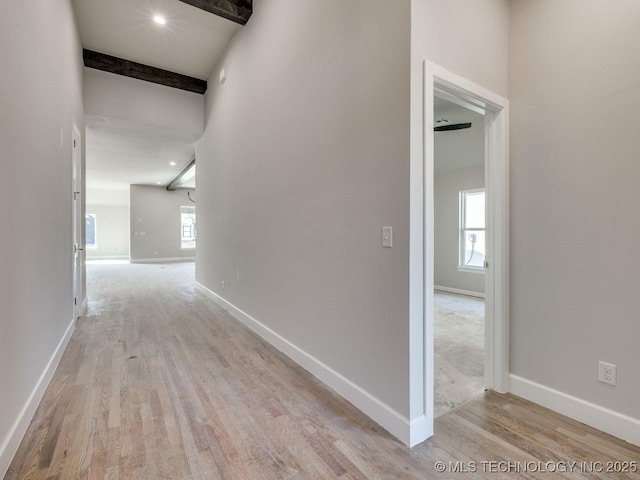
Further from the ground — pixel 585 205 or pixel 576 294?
pixel 585 205

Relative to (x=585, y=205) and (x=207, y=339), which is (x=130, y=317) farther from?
(x=585, y=205)

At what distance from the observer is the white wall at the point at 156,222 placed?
1175 cm

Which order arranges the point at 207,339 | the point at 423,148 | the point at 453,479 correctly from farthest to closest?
the point at 207,339, the point at 423,148, the point at 453,479

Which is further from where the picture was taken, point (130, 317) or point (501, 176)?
point (130, 317)

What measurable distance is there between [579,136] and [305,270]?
2003 millimetres

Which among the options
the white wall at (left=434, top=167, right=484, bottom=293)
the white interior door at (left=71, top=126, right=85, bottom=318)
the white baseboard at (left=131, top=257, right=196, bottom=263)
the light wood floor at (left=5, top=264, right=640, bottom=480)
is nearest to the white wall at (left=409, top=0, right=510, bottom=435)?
the light wood floor at (left=5, top=264, right=640, bottom=480)

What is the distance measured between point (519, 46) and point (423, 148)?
1.26 metres

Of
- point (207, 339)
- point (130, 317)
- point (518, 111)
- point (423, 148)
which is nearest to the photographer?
point (423, 148)

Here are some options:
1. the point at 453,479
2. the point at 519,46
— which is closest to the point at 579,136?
the point at 519,46

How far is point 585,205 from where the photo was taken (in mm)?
1837

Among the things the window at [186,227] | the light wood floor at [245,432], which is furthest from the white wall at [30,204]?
the window at [186,227]

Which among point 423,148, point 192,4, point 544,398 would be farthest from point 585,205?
point 192,4

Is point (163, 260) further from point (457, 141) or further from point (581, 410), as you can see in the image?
point (581, 410)

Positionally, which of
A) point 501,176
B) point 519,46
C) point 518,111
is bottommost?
point 501,176
